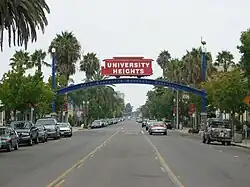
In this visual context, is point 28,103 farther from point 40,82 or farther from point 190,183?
point 190,183

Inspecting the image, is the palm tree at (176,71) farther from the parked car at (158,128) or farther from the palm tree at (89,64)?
the parked car at (158,128)

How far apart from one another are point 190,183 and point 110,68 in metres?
56.0

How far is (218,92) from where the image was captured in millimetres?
48062

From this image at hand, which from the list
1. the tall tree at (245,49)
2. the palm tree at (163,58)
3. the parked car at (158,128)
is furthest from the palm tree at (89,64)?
the tall tree at (245,49)

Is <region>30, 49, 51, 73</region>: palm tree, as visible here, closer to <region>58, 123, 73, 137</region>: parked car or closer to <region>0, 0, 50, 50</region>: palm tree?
<region>58, 123, 73, 137</region>: parked car

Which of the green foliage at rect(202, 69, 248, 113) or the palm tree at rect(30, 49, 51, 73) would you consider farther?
the palm tree at rect(30, 49, 51, 73)

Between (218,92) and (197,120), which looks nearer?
(218,92)

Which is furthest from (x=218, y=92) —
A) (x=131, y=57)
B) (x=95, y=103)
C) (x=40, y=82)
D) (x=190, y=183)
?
(x=95, y=103)

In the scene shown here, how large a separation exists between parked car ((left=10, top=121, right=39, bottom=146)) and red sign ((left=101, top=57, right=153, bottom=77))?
30.8m

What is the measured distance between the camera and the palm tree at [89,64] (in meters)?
98.1

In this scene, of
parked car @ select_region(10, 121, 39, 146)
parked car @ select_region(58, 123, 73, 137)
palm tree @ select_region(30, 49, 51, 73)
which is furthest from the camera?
palm tree @ select_region(30, 49, 51, 73)

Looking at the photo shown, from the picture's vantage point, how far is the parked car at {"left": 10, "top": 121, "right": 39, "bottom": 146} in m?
37.0

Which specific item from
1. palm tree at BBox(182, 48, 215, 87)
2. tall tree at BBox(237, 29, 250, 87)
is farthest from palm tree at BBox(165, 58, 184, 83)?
tall tree at BBox(237, 29, 250, 87)

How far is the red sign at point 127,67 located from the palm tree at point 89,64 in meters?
27.3
